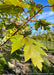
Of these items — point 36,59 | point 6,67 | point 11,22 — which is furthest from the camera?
point 6,67

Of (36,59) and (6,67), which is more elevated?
(36,59)

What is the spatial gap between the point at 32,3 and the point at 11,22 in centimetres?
29

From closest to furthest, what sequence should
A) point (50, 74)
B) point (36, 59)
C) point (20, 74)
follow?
point (36, 59), point (50, 74), point (20, 74)

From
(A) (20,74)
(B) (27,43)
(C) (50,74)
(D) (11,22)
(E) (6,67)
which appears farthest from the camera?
(E) (6,67)

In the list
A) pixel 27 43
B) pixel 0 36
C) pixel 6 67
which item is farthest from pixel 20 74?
pixel 27 43

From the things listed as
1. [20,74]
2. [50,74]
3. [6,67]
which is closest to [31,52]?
[50,74]

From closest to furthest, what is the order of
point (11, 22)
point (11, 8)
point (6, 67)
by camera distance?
1. point (11, 8)
2. point (11, 22)
3. point (6, 67)

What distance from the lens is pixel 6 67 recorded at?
311 cm

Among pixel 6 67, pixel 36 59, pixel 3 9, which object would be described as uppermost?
pixel 3 9

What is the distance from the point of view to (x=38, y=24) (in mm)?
951

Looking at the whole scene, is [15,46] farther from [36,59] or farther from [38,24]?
[38,24]

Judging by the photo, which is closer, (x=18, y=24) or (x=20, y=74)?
(x=18, y=24)

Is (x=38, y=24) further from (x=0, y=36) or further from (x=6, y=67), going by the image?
(x=6, y=67)

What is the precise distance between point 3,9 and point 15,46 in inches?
17.4
